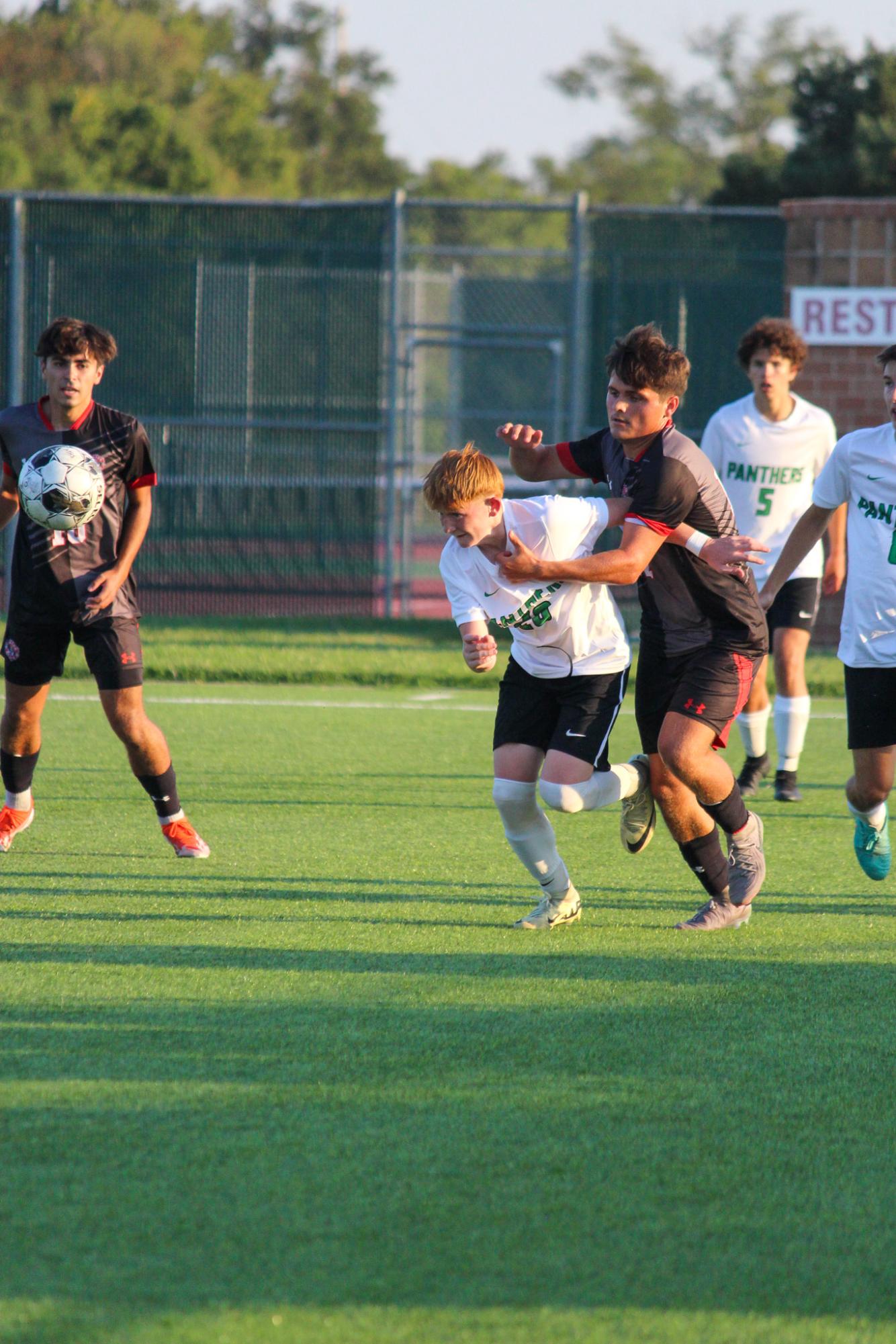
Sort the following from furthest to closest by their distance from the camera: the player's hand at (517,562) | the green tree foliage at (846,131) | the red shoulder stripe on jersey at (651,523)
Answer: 1. the green tree foliage at (846,131)
2. the red shoulder stripe on jersey at (651,523)
3. the player's hand at (517,562)

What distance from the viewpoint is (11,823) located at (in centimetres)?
665

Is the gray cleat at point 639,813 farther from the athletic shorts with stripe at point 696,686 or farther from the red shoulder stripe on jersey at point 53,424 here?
the red shoulder stripe on jersey at point 53,424

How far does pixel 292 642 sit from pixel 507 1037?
9.59m

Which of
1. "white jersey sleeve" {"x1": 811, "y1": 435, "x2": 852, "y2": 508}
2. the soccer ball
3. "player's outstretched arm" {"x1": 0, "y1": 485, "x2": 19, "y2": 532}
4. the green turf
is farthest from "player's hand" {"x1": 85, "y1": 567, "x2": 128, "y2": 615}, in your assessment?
the green turf

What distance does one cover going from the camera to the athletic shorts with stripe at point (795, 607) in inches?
320

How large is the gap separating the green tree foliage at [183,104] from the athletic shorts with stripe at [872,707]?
32767mm

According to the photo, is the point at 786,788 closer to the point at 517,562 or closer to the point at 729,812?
the point at 729,812

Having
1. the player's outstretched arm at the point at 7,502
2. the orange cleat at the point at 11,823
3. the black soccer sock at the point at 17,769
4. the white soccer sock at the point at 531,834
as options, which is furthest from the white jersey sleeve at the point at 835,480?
the orange cleat at the point at 11,823

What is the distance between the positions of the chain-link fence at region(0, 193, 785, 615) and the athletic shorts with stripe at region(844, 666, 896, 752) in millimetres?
8913

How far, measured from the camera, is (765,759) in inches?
328

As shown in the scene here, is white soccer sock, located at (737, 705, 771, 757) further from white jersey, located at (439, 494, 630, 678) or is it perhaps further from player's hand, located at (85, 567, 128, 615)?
player's hand, located at (85, 567, 128, 615)

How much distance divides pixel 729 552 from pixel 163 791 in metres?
2.55

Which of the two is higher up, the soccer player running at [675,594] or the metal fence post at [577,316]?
the metal fence post at [577,316]

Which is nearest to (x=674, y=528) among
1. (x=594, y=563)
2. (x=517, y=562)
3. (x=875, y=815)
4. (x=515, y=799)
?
(x=594, y=563)
